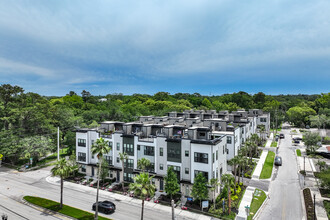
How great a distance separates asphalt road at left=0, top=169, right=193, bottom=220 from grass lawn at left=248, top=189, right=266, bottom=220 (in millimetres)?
14398

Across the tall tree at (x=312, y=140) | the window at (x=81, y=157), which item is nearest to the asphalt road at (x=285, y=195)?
the tall tree at (x=312, y=140)

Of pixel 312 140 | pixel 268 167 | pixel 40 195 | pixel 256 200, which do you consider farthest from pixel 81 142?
pixel 312 140

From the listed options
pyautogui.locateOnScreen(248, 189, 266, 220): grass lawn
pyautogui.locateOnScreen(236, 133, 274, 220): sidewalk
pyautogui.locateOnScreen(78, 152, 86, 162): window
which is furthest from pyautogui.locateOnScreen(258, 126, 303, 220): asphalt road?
pyautogui.locateOnScreen(78, 152, 86, 162): window

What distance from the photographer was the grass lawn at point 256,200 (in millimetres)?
33338

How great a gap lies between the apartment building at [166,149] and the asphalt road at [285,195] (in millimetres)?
10391

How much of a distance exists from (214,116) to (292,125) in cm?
8806

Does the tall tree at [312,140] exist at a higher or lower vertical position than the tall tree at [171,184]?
higher

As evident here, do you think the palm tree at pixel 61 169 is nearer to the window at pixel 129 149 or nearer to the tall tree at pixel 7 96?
the window at pixel 129 149

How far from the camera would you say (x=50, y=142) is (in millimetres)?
62438

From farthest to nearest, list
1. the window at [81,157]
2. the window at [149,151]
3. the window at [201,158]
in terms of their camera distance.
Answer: the window at [81,157] → the window at [149,151] → the window at [201,158]

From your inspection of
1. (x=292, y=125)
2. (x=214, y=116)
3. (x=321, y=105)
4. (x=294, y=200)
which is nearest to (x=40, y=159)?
(x=214, y=116)

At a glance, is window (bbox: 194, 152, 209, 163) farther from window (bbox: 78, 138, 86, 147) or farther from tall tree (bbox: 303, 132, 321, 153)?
tall tree (bbox: 303, 132, 321, 153)

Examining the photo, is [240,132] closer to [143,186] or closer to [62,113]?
[143,186]

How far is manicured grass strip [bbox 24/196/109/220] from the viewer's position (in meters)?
32.5
